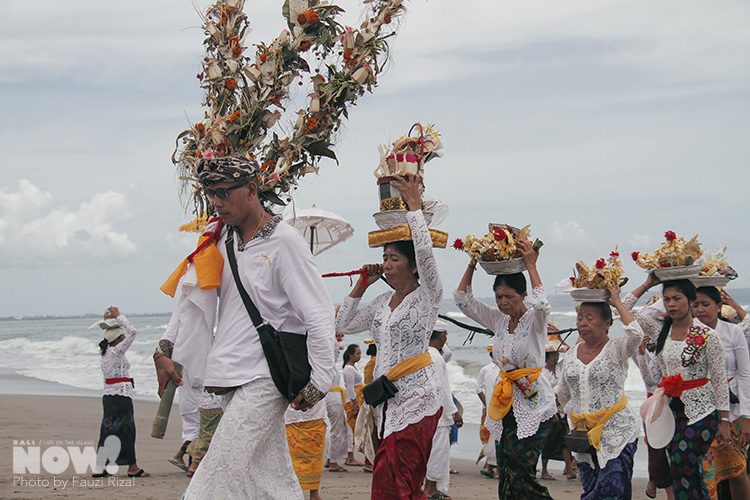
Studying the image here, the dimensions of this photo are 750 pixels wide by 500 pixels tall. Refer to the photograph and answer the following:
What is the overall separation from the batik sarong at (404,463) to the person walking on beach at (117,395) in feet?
17.9

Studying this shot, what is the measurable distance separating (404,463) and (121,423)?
5764mm

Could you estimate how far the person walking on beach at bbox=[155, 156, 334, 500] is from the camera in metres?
3.88

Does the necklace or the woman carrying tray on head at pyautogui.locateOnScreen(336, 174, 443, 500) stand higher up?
the necklace

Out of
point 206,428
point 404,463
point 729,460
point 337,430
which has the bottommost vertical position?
point 337,430

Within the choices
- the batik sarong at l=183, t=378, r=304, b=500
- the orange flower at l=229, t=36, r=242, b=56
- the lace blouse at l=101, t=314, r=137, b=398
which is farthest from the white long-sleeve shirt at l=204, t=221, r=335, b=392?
the lace blouse at l=101, t=314, r=137, b=398

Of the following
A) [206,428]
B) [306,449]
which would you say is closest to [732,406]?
[306,449]

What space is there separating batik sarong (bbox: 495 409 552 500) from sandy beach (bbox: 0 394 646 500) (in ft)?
10.1

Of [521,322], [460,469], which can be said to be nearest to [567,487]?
[460,469]

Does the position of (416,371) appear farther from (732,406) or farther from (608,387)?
(732,406)

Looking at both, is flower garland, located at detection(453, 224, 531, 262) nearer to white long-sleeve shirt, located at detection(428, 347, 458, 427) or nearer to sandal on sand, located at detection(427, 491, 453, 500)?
white long-sleeve shirt, located at detection(428, 347, 458, 427)

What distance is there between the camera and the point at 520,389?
19.8ft

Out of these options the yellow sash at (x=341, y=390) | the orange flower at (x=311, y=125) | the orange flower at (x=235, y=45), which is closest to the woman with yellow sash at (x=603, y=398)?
the orange flower at (x=311, y=125)

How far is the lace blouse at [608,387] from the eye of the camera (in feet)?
20.1

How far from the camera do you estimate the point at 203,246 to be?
4.43 m
